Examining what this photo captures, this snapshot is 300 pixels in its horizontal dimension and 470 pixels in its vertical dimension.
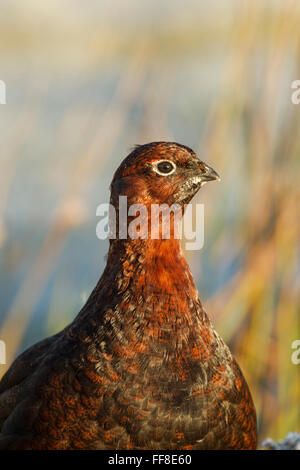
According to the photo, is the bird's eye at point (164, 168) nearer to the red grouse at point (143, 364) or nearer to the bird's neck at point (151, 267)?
the red grouse at point (143, 364)

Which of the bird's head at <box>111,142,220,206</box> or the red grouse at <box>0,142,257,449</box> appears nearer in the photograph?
the red grouse at <box>0,142,257,449</box>

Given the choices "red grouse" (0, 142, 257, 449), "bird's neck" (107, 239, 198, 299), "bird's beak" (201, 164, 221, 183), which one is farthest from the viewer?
"bird's beak" (201, 164, 221, 183)

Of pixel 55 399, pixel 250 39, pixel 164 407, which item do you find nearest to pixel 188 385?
pixel 164 407

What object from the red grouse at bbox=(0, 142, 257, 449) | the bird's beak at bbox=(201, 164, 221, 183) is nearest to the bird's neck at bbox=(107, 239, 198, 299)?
the red grouse at bbox=(0, 142, 257, 449)

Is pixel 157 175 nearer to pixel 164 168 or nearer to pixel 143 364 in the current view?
pixel 164 168

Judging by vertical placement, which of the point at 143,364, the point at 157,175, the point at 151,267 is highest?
the point at 157,175

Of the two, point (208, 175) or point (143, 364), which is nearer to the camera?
point (143, 364)

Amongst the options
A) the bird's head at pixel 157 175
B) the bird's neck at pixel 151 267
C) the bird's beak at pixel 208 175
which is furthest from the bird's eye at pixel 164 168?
the bird's neck at pixel 151 267

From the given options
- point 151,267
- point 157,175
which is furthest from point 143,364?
point 157,175

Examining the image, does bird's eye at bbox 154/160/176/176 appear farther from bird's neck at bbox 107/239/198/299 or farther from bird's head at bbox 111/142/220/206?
bird's neck at bbox 107/239/198/299
